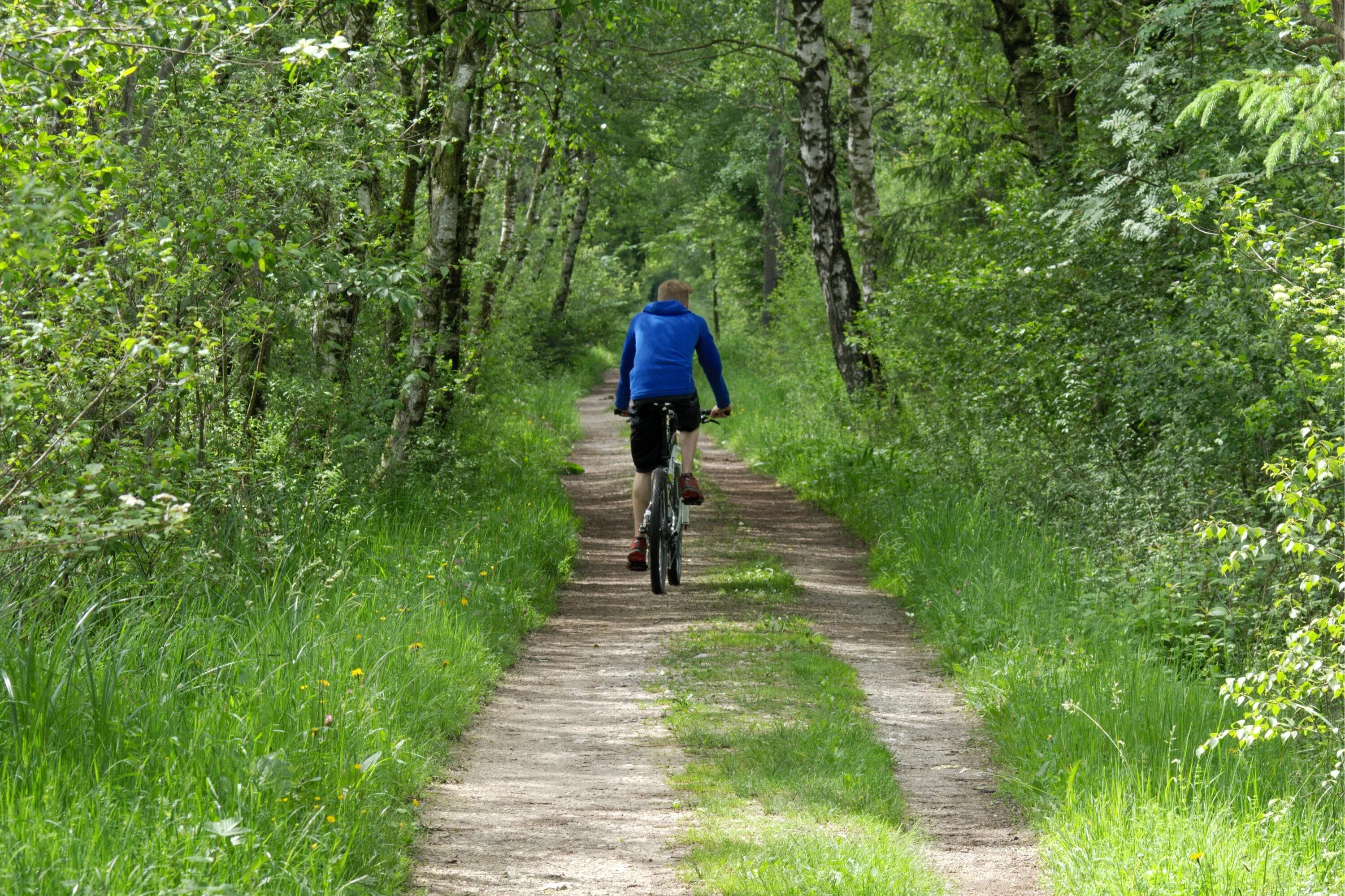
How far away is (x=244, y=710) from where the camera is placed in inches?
181

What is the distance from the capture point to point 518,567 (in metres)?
8.86

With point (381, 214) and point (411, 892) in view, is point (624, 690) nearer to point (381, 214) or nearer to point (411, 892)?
point (411, 892)

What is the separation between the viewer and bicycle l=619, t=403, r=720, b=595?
892cm

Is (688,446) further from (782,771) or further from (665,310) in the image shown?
(782,771)

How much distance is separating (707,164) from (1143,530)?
25.8 metres

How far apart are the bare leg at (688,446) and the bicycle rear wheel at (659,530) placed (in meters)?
0.39

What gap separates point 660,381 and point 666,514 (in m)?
0.99

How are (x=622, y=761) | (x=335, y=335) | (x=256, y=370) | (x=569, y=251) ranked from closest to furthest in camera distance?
(x=622, y=761) → (x=256, y=370) → (x=335, y=335) → (x=569, y=251)

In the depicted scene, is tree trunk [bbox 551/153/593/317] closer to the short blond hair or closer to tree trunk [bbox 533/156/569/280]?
tree trunk [bbox 533/156/569/280]

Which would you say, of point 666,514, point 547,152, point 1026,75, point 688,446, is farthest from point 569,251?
point 666,514

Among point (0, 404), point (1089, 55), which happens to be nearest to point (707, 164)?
point (1089, 55)

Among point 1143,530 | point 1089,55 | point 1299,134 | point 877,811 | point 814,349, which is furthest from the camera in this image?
point 814,349

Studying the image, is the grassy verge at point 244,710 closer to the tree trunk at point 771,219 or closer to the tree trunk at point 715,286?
the tree trunk at point 771,219

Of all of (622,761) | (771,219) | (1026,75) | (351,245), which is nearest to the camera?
(622,761)
